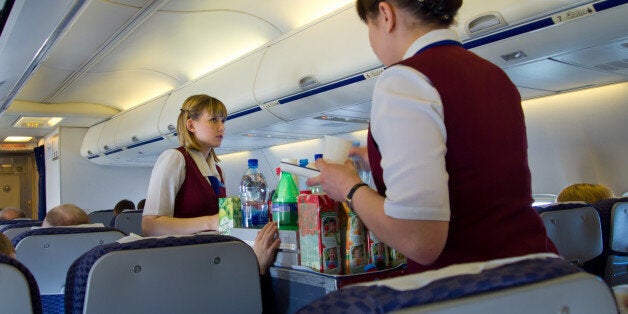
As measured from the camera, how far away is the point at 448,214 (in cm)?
104

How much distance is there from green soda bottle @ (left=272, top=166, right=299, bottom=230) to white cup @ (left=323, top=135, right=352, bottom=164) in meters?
0.28

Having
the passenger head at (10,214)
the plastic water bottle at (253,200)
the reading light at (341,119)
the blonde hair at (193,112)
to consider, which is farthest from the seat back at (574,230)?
the passenger head at (10,214)

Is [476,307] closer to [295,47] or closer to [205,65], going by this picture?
[295,47]

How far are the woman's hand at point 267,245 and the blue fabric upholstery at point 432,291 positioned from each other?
116 cm

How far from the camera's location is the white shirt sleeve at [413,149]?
3.33ft

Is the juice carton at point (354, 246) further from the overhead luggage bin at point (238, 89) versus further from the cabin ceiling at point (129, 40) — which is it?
the overhead luggage bin at point (238, 89)

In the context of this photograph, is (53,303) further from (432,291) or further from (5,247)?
(432,291)

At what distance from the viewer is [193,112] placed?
272cm

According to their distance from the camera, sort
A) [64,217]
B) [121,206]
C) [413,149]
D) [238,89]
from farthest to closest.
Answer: [121,206], [238,89], [64,217], [413,149]

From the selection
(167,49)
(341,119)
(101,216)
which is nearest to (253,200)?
(341,119)

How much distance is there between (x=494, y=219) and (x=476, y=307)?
522 millimetres

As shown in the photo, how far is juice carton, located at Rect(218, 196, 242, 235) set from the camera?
210 cm

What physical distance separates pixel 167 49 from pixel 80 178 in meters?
6.08

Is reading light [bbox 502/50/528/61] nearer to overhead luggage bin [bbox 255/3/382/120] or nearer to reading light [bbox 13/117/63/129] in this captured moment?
overhead luggage bin [bbox 255/3/382/120]
